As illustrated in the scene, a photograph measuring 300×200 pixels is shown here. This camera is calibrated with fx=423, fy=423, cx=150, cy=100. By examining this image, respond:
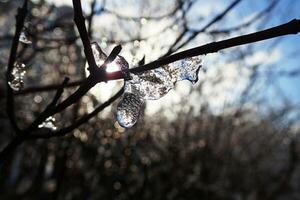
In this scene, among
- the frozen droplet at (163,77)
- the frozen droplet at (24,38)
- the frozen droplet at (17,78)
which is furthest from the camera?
the frozen droplet at (24,38)

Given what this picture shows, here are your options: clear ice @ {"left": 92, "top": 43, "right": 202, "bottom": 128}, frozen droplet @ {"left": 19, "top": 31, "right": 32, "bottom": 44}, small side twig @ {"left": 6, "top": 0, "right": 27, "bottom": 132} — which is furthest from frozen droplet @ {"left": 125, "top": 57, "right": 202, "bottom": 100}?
frozen droplet @ {"left": 19, "top": 31, "right": 32, "bottom": 44}

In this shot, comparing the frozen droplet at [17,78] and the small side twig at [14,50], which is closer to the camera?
the small side twig at [14,50]

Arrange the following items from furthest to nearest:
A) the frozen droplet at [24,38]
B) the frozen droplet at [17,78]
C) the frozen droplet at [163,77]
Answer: the frozen droplet at [24,38]
the frozen droplet at [17,78]
the frozen droplet at [163,77]

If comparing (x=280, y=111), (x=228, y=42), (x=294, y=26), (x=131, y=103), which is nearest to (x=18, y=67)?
(x=131, y=103)

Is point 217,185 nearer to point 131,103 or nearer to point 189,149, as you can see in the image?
point 189,149

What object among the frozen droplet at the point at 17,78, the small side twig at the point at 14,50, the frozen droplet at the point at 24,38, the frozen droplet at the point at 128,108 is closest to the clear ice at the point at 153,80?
the frozen droplet at the point at 128,108

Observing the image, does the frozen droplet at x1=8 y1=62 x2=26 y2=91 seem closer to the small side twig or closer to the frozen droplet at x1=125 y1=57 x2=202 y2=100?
the small side twig

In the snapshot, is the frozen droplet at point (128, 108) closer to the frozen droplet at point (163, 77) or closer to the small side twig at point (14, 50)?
the frozen droplet at point (163, 77)
